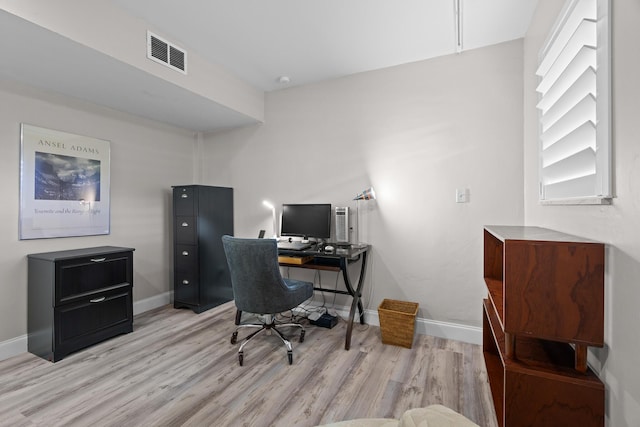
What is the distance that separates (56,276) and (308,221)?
220cm

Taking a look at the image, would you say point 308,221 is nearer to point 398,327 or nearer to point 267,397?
point 398,327

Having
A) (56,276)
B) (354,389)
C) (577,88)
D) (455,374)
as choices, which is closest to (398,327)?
(455,374)

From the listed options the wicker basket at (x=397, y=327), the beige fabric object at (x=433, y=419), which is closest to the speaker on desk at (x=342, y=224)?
the wicker basket at (x=397, y=327)

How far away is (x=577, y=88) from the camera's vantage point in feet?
4.23

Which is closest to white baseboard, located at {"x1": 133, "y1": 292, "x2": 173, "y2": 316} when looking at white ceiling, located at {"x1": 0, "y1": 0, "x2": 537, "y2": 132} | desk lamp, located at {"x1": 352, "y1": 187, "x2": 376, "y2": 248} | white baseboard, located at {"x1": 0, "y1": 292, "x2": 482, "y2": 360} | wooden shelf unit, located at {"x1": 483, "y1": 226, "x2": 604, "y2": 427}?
white baseboard, located at {"x1": 0, "y1": 292, "x2": 482, "y2": 360}

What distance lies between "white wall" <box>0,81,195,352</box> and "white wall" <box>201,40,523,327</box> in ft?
4.73

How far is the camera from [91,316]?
2.58 meters

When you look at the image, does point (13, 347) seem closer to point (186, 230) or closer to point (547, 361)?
point (186, 230)

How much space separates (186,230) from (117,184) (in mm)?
859

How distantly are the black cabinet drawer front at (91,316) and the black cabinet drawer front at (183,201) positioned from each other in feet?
3.27

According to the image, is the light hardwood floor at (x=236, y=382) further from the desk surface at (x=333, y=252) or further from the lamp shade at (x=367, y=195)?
the lamp shade at (x=367, y=195)

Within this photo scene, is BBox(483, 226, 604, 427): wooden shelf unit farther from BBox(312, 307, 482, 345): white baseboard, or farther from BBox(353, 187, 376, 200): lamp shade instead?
BBox(353, 187, 376, 200): lamp shade

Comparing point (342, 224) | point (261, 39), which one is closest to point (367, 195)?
point (342, 224)

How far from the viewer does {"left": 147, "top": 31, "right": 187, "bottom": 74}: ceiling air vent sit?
232 cm
